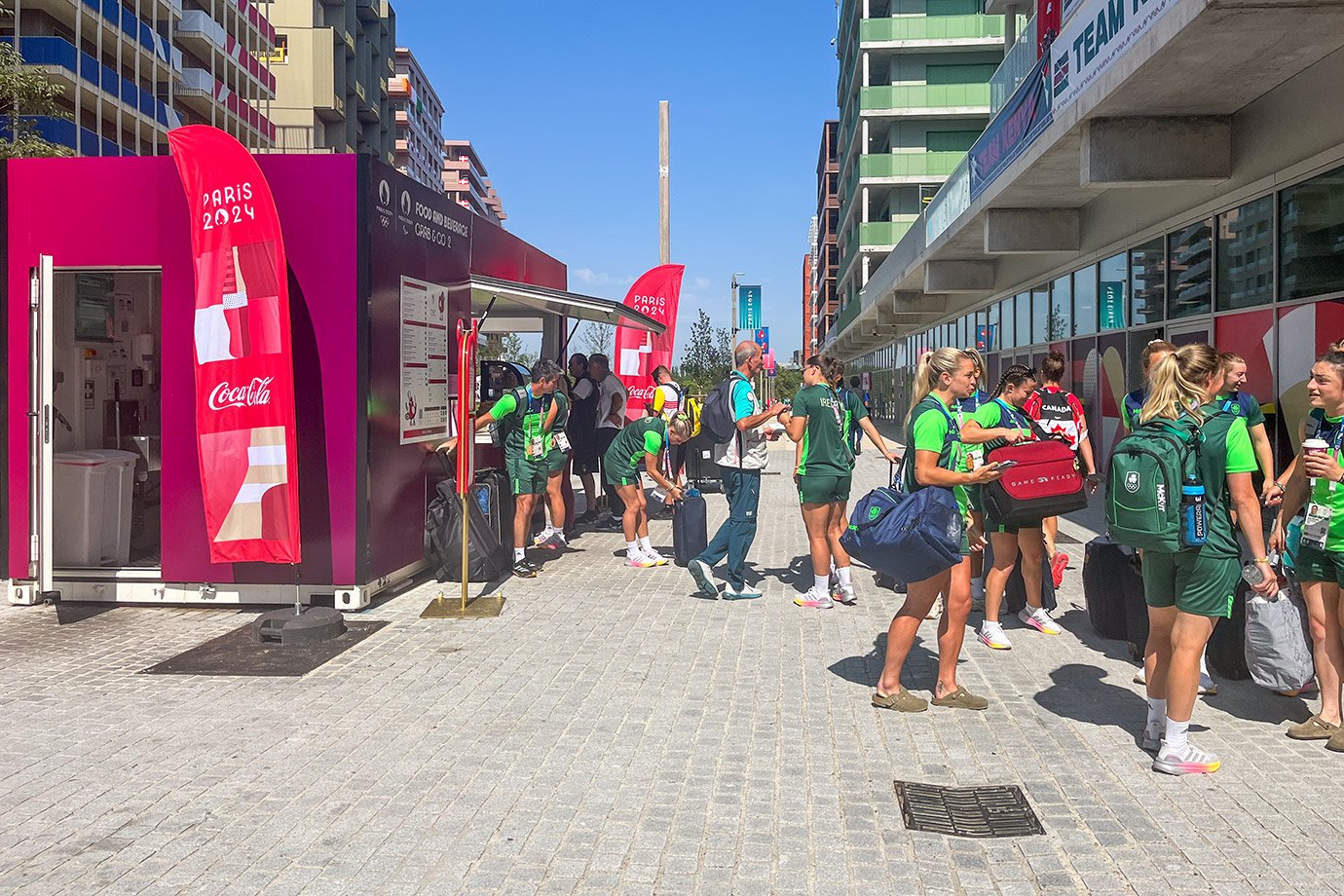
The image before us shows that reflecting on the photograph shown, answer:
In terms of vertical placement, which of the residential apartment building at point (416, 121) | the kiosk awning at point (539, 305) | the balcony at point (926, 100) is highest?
the residential apartment building at point (416, 121)

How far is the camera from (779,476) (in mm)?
Result: 21609

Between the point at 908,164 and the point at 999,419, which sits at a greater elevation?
the point at 908,164

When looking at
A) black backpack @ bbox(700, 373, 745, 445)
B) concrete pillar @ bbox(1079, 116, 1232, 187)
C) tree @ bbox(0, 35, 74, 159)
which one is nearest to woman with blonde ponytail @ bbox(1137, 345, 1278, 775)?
black backpack @ bbox(700, 373, 745, 445)

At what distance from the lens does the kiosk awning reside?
9.70 metres

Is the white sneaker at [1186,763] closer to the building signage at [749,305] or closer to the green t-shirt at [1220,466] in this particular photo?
the green t-shirt at [1220,466]

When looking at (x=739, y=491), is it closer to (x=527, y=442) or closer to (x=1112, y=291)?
(x=527, y=442)

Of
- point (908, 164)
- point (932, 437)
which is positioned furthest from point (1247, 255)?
point (908, 164)

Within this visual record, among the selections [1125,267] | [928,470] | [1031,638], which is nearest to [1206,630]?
[928,470]

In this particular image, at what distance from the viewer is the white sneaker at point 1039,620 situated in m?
7.33

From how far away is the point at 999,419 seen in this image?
6871 mm

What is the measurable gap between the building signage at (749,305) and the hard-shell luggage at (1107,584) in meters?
27.4

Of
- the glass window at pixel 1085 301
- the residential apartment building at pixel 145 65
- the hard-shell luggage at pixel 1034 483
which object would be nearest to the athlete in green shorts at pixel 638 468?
the hard-shell luggage at pixel 1034 483

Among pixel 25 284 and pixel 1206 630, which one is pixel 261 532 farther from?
pixel 1206 630

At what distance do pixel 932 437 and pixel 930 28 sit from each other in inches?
1806
